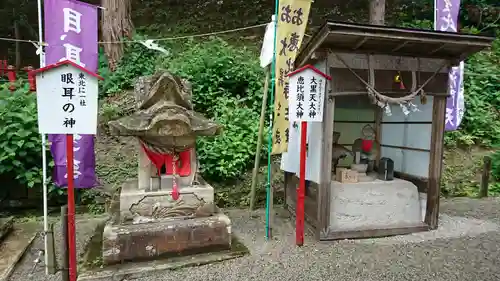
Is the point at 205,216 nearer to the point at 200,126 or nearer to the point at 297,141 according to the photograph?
the point at 200,126

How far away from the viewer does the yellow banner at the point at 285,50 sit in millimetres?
5363

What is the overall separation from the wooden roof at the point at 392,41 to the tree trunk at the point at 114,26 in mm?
7423

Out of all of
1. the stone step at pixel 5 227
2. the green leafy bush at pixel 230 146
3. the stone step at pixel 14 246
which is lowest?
the stone step at pixel 14 246

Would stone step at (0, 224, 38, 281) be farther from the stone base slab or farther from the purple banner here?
the stone base slab

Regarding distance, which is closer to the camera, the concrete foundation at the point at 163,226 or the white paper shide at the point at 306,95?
the concrete foundation at the point at 163,226

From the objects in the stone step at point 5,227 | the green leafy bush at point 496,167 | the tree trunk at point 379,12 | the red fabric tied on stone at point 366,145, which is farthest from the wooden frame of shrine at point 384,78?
the tree trunk at point 379,12

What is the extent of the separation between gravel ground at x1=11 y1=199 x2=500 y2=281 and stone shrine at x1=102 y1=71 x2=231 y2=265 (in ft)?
1.55

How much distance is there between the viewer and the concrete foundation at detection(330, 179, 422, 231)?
5465mm

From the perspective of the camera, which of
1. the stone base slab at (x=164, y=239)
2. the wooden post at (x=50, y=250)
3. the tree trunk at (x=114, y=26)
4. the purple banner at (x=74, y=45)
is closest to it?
the wooden post at (x=50, y=250)

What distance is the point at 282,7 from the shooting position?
5324 millimetres

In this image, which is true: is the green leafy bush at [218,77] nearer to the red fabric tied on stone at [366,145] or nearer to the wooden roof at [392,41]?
the red fabric tied on stone at [366,145]

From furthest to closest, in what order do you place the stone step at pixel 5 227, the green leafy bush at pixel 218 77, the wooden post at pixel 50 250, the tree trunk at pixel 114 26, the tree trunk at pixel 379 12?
the tree trunk at pixel 379 12 < the tree trunk at pixel 114 26 < the green leafy bush at pixel 218 77 < the stone step at pixel 5 227 < the wooden post at pixel 50 250

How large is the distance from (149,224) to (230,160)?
3474 mm

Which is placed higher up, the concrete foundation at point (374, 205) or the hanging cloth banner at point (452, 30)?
the hanging cloth banner at point (452, 30)
